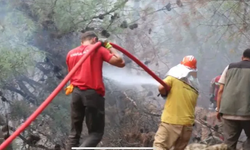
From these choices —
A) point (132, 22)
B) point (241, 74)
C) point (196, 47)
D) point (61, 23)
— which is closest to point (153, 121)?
point (132, 22)

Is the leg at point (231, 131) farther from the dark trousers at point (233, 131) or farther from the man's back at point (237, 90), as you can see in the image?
the man's back at point (237, 90)

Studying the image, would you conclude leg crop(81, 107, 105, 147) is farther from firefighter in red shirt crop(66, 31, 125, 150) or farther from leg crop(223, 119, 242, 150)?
leg crop(223, 119, 242, 150)

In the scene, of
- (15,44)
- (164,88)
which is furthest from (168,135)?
(15,44)

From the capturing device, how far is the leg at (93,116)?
445 cm

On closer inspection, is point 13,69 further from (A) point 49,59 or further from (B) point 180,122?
(B) point 180,122

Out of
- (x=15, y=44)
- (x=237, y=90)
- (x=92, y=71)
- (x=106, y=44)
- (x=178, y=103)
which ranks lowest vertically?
(x=178, y=103)

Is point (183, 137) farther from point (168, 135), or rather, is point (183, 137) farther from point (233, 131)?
point (233, 131)

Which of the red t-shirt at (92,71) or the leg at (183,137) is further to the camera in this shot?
the leg at (183,137)

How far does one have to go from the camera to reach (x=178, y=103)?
199 inches

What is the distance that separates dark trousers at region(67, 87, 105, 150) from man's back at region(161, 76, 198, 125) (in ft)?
3.22

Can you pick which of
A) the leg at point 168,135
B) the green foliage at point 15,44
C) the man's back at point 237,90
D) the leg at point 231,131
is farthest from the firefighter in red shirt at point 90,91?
the green foliage at point 15,44

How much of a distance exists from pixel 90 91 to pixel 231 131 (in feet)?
8.11

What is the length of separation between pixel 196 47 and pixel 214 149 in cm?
1015

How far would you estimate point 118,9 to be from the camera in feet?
29.5
